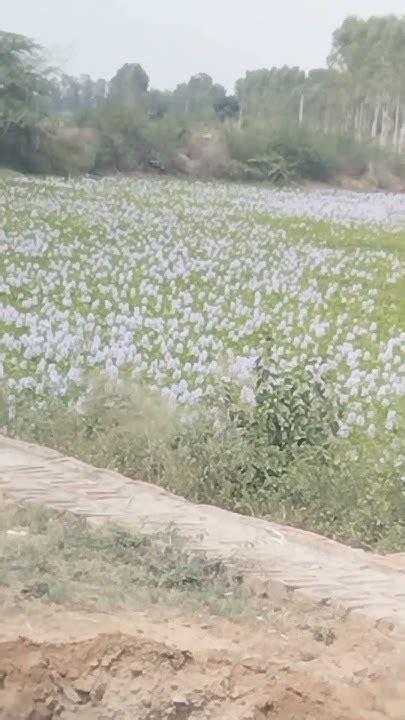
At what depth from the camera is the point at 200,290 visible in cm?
732

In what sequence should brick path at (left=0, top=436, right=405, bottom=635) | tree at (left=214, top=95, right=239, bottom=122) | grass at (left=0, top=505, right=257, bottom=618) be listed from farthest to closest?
tree at (left=214, top=95, right=239, bottom=122) → brick path at (left=0, top=436, right=405, bottom=635) → grass at (left=0, top=505, right=257, bottom=618)

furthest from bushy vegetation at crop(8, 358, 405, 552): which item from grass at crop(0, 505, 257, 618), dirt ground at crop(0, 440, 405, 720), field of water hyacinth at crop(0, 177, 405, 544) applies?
grass at crop(0, 505, 257, 618)

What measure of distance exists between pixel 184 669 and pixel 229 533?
1033 mm

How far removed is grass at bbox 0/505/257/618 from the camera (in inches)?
139

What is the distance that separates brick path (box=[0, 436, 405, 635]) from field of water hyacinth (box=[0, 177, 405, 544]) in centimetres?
83

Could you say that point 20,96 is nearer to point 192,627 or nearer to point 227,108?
point 227,108

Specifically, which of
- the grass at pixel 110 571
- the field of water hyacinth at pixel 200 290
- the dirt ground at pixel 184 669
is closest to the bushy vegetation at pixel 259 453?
the field of water hyacinth at pixel 200 290

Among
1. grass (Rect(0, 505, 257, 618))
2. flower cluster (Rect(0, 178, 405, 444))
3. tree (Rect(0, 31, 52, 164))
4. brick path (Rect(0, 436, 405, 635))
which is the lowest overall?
brick path (Rect(0, 436, 405, 635))

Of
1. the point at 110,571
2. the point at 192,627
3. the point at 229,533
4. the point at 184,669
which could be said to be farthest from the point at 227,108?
the point at 184,669

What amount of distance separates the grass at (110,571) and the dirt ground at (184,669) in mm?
65

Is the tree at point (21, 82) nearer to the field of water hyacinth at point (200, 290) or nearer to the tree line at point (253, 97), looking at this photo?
the tree line at point (253, 97)

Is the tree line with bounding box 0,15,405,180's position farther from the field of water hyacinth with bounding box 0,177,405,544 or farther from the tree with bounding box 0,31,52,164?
the field of water hyacinth with bounding box 0,177,405,544

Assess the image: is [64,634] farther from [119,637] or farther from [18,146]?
[18,146]

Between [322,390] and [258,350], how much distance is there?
1.14 metres
